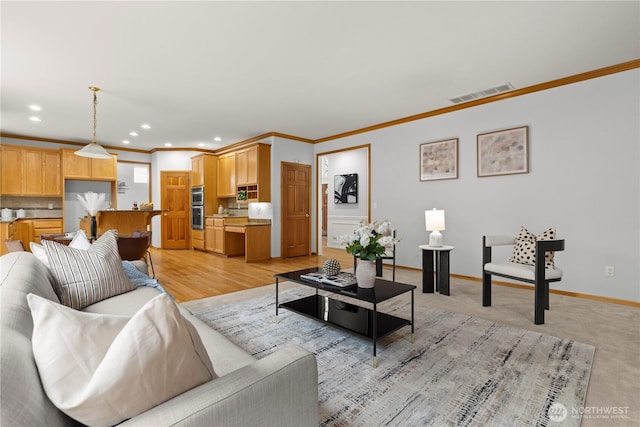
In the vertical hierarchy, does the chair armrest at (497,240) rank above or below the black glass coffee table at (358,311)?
above

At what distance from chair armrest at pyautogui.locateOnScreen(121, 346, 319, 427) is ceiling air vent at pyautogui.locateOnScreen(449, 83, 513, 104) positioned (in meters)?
4.28

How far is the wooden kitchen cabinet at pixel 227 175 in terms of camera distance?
720 cm

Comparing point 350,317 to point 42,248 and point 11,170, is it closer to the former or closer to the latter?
point 42,248

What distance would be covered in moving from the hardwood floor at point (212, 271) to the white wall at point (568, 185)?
2.34 metres

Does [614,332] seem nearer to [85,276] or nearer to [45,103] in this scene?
[85,276]

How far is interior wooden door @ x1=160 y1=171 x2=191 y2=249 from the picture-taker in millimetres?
7965

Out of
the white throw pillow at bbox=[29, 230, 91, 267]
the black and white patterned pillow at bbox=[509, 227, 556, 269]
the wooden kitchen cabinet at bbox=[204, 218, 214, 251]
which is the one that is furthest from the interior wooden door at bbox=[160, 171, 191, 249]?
the black and white patterned pillow at bbox=[509, 227, 556, 269]

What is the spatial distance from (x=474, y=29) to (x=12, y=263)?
369 cm

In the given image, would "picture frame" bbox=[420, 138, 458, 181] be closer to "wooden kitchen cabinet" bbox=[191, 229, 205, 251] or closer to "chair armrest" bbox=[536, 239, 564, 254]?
"chair armrest" bbox=[536, 239, 564, 254]

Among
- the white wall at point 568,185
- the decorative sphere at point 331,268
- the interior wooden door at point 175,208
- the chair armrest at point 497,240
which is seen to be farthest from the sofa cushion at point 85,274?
the interior wooden door at point 175,208

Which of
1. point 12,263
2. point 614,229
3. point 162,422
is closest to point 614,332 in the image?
point 614,229

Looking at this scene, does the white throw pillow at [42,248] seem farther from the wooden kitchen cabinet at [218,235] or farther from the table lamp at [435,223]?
the wooden kitchen cabinet at [218,235]

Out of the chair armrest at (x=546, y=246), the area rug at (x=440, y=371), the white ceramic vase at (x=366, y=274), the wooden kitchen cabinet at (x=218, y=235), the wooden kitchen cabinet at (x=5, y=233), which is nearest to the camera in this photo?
the area rug at (x=440, y=371)

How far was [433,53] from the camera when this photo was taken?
314 cm
